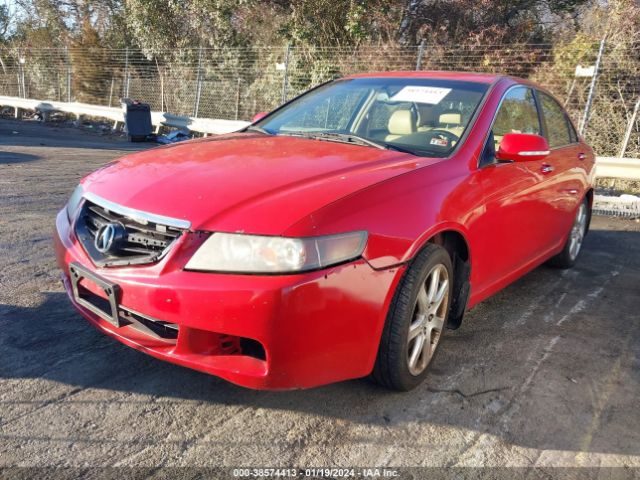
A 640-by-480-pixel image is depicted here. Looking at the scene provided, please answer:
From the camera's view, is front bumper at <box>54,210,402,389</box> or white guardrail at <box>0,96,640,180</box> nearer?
front bumper at <box>54,210,402,389</box>

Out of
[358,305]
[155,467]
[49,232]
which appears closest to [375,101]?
[358,305]

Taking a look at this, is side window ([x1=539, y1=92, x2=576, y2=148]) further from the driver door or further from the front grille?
the front grille

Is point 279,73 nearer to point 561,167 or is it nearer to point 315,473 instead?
point 561,167

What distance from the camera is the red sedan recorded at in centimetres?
212

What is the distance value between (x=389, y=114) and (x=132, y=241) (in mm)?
1970

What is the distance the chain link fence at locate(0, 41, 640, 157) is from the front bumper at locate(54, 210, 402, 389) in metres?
8.77

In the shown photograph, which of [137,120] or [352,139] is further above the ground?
[352,139]

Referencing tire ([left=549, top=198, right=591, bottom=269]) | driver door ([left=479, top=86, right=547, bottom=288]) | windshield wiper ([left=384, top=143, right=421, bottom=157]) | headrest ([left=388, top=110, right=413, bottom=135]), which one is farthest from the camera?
tire ([left=549, top=198, right=591, bottom=269])

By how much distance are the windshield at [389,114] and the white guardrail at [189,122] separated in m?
5.55

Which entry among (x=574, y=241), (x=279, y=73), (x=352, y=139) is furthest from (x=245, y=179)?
(x=279, y=73)

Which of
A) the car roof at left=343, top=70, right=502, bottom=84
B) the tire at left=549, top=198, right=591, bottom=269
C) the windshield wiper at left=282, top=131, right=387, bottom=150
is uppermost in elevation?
the car roof at left=343, top=70, right=502, bottom=84

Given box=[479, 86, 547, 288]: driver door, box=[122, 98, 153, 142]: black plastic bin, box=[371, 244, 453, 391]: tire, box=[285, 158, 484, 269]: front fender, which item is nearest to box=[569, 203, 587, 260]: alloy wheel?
box=[479, 86, 547, 288]: driver door

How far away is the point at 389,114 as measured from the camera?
3.58 m

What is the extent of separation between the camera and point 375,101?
372cm
